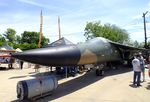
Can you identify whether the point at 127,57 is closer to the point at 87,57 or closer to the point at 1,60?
the point at 87,57

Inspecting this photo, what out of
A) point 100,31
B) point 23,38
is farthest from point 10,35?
point 100,31

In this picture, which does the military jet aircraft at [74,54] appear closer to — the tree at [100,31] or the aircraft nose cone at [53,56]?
the aircraft nose cone at [53,56]

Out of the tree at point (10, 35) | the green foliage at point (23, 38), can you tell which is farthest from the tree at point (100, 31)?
the tree at point (10, 35)

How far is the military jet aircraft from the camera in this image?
9.34 m

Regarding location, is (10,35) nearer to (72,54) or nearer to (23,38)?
(23,38)

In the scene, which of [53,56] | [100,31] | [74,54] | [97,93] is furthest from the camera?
[100,31]

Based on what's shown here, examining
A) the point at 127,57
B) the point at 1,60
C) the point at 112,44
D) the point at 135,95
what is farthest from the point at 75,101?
the point at 1,60

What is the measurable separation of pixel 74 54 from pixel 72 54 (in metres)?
0.19

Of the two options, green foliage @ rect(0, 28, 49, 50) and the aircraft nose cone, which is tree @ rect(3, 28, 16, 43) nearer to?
green foliage @ rect(0, 28, 49, 50)

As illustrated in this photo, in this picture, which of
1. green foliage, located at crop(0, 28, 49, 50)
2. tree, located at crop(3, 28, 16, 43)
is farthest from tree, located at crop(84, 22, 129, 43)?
tree, located at crop(3, 28, 16, 43)

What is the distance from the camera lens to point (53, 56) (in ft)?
32.4

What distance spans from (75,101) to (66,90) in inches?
81.9

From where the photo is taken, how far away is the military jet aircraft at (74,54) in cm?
934

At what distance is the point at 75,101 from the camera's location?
30.4ft
